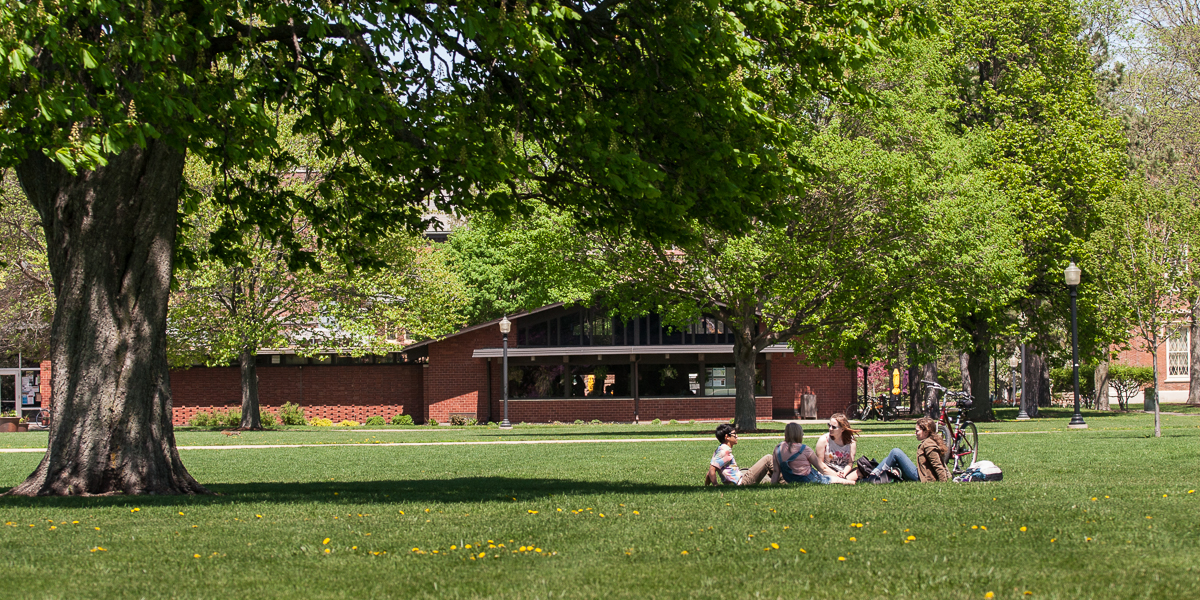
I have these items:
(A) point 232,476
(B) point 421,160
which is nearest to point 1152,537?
(B) point 421,160

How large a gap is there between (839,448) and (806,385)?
31478mm

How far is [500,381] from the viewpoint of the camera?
44.2 m

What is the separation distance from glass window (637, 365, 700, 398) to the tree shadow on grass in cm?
2826

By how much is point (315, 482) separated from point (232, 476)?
7.61 ft

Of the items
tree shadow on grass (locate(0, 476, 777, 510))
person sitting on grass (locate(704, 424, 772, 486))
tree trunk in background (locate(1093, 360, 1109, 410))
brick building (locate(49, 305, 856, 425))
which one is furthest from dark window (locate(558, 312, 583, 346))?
person sitting on grass (locate(704, 424, 772, 486))

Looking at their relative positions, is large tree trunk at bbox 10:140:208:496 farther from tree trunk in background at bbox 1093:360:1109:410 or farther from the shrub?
tree trunk in background at bbox 1093:360:1109:410

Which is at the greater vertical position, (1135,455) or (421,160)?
(421,160)

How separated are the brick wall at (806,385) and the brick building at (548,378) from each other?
0.13ft

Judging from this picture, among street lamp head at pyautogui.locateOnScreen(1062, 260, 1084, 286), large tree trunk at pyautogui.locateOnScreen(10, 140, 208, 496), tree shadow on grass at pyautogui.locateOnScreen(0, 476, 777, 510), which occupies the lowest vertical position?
tree shadow on grass at pyautogui.locateOnScreen(0, 476, 777, 510)

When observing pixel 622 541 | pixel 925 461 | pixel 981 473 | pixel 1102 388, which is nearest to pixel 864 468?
pixel 925 461

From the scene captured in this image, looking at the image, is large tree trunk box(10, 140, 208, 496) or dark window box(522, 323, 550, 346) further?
dark window box(522, 323, 550, 346)

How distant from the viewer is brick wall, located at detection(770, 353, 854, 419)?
4419cm

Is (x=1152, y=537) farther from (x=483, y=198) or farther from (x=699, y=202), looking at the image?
(x=483, y=198)

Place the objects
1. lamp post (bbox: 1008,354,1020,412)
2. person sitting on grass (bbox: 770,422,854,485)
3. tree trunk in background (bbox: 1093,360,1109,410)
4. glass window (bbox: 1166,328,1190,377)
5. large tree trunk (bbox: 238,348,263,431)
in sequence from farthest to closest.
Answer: glass window (bbox: 1166,328,1190,377), lamp post (bbox: 1008,354,1020,412), tree trunk in background (bbox: 1093,360,1109,410), large tree trunk (bbox: 238,348,263,431), person sitting on grass (bbox: 770,422,854,485)
